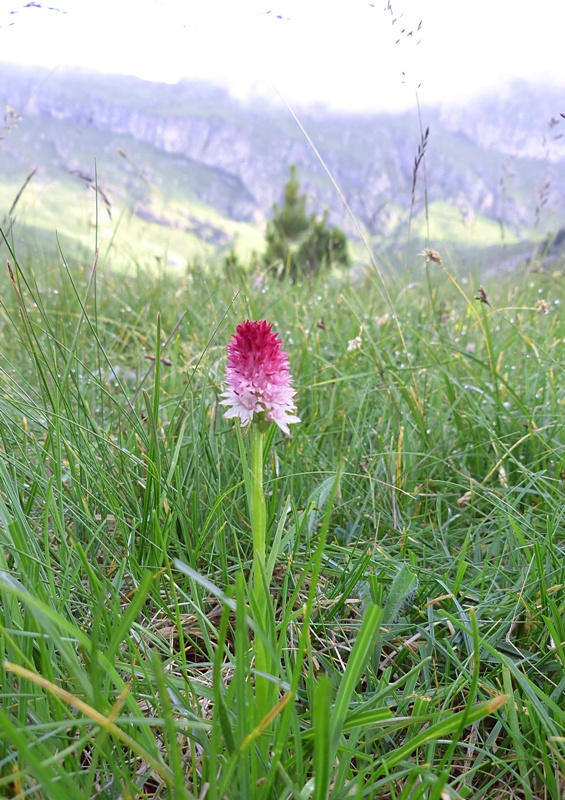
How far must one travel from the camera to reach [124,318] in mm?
3217

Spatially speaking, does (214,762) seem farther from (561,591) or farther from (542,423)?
(542,423)

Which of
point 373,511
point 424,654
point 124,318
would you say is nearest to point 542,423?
point 373,511

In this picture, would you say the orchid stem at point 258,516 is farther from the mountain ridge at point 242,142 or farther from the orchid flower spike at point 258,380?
the mountain ridge at point 242,142

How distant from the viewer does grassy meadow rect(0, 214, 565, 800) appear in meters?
0.65

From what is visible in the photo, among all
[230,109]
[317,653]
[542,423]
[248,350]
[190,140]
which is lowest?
[317,653]

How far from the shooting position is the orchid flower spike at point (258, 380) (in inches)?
32.4

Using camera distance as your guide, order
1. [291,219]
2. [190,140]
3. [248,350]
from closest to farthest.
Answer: [248,350], [291,219], [190,140]

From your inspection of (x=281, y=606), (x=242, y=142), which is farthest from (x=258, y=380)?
(x=242, y=142)

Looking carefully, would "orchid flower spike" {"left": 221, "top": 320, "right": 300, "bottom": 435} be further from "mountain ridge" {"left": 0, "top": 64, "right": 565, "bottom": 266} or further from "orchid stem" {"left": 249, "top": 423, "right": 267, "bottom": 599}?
"mountain ridge" {"left": 0, "top": 64, "right": 565, "bottom": 266}

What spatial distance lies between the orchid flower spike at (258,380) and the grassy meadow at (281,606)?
6.6 inches

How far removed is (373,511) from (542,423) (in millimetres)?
769

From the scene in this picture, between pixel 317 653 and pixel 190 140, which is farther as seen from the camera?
pixel 190 140

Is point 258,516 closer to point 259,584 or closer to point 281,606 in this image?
point 259,584

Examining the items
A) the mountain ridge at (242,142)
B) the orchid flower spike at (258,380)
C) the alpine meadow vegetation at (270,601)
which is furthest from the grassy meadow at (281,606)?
the mountain ridge at (242,142)
